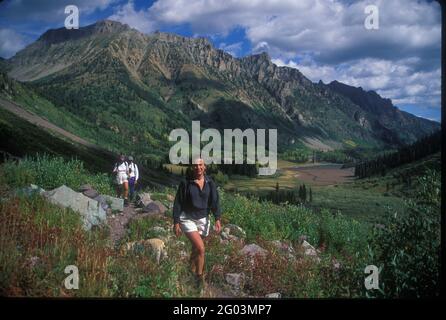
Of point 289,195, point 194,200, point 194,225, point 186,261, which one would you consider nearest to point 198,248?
point 194,225

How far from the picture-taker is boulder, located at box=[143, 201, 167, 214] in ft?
30.7

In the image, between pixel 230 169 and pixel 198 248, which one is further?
pixel 230 169

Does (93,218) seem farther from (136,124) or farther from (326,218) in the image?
(136,124)

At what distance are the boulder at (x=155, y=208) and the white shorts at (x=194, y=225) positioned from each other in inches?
111

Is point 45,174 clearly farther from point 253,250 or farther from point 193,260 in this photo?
point 253,250

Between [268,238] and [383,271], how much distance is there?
2487mm

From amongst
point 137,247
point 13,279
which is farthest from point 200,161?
point 13,279

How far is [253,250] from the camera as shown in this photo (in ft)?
24.8

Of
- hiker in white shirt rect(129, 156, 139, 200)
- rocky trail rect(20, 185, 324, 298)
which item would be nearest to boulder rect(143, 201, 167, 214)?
rocky trail rect(20, 185, 324, 298)

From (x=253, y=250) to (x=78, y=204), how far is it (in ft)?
11.3

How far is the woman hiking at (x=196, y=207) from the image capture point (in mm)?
6441

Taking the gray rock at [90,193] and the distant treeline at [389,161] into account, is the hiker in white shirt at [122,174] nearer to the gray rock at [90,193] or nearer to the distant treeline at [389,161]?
the gray rock at [90,193]

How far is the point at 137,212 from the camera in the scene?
9.73 metres

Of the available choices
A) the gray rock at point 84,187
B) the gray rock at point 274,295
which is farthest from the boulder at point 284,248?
the gray rock at point 84,187
